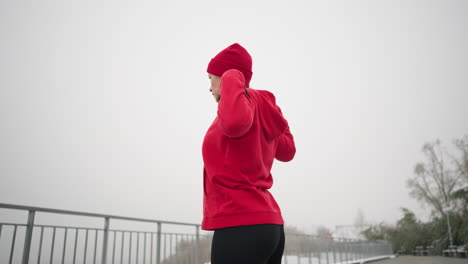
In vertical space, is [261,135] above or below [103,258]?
above

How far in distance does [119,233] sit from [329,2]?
22210 cm

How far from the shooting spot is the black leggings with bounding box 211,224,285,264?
0.78 m

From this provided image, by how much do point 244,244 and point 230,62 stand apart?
0.69 metres

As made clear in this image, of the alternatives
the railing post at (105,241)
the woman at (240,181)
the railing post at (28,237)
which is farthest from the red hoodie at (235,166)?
the railing post at (105,241)

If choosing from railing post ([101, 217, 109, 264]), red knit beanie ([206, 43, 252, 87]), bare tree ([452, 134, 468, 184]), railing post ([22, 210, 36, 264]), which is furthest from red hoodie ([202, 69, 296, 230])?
bare tree ([452, 134, 468, 184])

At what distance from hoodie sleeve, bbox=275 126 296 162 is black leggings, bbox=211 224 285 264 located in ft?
1.49

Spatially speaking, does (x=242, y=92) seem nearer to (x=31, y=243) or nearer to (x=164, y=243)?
(x=31, y=243)

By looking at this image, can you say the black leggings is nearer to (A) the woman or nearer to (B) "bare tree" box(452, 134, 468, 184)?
(A) the woman

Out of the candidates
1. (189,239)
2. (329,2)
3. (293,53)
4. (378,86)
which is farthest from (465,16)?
(329,2)

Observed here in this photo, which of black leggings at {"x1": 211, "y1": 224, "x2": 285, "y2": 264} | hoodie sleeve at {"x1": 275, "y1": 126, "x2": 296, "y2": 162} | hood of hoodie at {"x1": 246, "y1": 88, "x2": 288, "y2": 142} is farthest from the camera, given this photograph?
hoodie sleeve at {"x1": 275, "y1": 126, "x2": 296, "y2": 162}

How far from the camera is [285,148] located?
1266mm

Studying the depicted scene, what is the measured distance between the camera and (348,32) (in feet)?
461

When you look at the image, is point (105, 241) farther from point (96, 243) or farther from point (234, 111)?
point (234, 111)

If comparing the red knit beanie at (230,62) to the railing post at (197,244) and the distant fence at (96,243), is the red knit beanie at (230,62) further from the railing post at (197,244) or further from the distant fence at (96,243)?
the railing post at (197,244)
